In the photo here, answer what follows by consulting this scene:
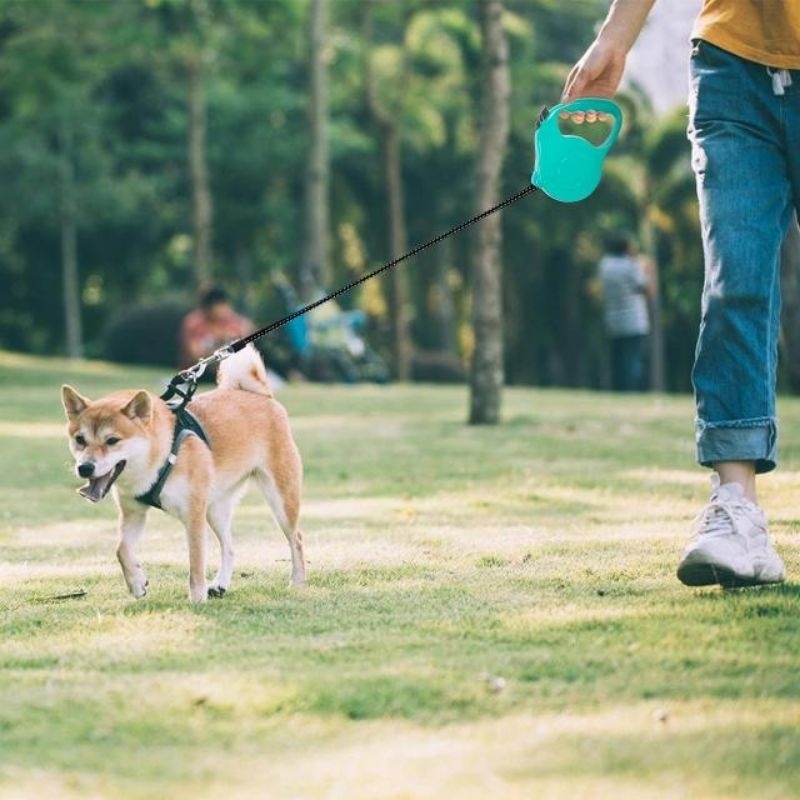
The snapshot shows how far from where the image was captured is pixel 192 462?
19.4 ft

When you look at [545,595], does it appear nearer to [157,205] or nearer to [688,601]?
[688,601]

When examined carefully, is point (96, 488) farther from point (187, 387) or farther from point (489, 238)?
point (489, 238)

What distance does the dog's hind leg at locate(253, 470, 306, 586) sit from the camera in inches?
240

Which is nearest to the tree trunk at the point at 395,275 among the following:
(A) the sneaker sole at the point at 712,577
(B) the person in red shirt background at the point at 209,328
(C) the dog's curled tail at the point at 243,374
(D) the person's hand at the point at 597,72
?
(B) the person in red shirt background at the point at 209,328

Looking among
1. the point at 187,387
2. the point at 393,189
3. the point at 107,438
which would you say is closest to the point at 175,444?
the point at 107,438

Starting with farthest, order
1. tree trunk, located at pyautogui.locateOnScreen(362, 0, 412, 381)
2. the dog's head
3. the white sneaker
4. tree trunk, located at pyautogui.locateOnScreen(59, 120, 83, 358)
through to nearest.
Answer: tree trunk, located at pyautogui.locateOnScreen(59, 120, 83, 358) < tree trunk, located at pyautogui.locateOnScreen(362, 0, 412, 381) < the dog's head < the white sneaker

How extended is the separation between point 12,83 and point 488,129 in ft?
49.1

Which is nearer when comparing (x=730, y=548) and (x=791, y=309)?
(x=730, y=548)

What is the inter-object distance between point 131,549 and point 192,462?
0.36 m

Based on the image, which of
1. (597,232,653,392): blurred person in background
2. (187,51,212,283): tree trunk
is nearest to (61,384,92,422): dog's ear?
(597,232,653,392): blurred person in background

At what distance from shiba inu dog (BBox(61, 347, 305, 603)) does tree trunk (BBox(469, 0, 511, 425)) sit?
7.99 meters

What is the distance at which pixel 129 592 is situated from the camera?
5867 millimetres

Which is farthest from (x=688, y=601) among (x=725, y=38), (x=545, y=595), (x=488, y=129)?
(x=488, y=129)

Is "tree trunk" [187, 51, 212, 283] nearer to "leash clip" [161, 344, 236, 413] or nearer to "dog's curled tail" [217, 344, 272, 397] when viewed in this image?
"dog's curled tail" [217, 344, 272, 397]
